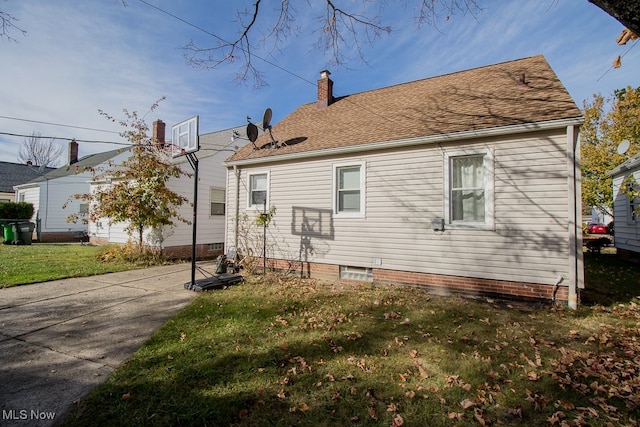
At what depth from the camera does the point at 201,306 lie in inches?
232

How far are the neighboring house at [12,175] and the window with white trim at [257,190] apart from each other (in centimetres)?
3039

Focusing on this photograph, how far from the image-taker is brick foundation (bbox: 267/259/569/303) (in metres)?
5.95

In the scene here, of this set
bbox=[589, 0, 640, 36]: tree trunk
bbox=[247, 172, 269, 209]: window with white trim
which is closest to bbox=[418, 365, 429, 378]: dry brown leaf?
bbox=[589, 0, 640, 36]: tree trunk

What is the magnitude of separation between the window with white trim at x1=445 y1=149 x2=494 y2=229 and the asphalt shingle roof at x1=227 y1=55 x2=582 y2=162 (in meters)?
0.64

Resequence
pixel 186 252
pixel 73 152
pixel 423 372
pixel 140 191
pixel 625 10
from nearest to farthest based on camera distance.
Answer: pixel 625 10 → pixel 423 372 → pixel 140 191 → pixel 186 252 → pixel 73 152

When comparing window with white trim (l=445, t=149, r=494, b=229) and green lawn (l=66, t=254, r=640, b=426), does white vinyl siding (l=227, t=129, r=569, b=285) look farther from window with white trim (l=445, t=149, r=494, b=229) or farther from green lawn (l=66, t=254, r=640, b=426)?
green lawn (l=66, t=254, r=640, b=426)

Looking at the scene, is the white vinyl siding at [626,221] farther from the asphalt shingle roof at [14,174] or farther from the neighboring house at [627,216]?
the asphalt shingle roof at [14,174]

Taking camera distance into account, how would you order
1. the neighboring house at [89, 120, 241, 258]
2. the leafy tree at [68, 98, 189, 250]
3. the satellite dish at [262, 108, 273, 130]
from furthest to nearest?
the neighboring house at [89, 120, 241, 258] < the leafy tree at [68, 98, 189, 250] < the satellite dish at [262, 108, 273, 130]

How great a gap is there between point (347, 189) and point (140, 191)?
24.9 feet

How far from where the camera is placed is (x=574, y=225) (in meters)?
5.60

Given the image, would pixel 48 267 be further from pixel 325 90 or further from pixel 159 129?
pixel 325 90

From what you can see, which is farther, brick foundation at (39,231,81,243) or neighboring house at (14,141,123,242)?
neighboring house at (14,141,123,242)

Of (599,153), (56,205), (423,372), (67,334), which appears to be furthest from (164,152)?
(599,153)

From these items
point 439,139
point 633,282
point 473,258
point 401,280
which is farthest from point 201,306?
point 633,282
